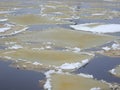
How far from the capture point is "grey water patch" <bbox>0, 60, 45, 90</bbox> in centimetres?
1966

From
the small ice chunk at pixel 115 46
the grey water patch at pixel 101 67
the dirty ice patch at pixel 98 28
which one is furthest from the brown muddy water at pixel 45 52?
the dirty ice patch at pixel 98 28

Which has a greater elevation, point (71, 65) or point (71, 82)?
point (71, 82)

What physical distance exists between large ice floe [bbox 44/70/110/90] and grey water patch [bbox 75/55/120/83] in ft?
2.83

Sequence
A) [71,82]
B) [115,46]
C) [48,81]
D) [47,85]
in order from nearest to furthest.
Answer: [47,85]
[71,82]
[48,81]
[115,46]

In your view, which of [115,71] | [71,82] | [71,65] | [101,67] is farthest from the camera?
[71,65]

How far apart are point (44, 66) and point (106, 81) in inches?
207

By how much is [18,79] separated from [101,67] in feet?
20.4

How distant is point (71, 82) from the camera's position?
20.8 meters

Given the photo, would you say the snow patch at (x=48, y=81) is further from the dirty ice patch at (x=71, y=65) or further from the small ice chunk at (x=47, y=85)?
the dirty ice patch at (x=71, y=65)

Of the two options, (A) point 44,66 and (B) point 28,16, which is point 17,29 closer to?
(B) point 28,16

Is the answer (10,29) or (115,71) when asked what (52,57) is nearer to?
(115,71)

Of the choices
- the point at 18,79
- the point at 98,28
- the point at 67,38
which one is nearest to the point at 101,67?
the point at 18,79

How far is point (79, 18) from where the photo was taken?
48281mm

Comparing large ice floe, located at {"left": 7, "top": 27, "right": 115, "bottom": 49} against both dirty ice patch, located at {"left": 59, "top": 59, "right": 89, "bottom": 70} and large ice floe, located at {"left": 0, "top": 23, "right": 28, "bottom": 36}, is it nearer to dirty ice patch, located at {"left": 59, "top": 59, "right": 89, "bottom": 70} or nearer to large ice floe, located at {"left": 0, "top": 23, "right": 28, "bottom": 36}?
large ice floe, located at {"left": 0, "top": 23, "right": 28, "bottom": 36}
